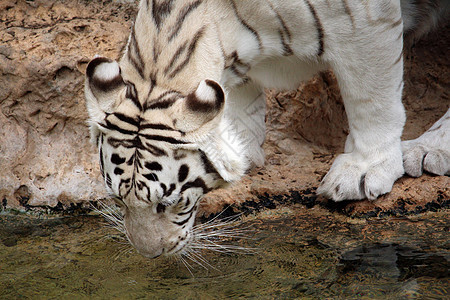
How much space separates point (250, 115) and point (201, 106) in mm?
1389

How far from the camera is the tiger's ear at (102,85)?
2562mm

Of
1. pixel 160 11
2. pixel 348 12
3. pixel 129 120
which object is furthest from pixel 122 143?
pixel 348 12

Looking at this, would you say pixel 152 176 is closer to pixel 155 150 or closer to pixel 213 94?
pixel 155 150

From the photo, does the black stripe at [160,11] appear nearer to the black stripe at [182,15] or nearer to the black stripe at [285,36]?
the black stripe at [182,15]

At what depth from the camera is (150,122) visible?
8.25ft

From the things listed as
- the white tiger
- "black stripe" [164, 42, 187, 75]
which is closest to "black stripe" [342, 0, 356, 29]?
the white tiger

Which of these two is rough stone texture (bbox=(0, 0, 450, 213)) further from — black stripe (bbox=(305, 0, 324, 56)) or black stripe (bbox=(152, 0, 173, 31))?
black stripe (bbox=(152, 0, 173, 31))

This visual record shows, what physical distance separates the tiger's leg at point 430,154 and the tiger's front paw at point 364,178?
0.09 m

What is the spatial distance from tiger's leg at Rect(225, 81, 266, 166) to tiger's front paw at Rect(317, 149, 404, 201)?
668mm

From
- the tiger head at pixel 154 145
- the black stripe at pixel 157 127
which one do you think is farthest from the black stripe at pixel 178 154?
the black stripe at pixel 157 127

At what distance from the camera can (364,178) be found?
3.24 metres

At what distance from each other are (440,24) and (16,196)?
321 cm

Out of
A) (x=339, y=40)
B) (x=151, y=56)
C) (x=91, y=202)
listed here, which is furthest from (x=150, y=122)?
(x=91, y=202)

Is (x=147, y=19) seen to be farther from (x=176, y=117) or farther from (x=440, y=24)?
(x=440, y=24)
